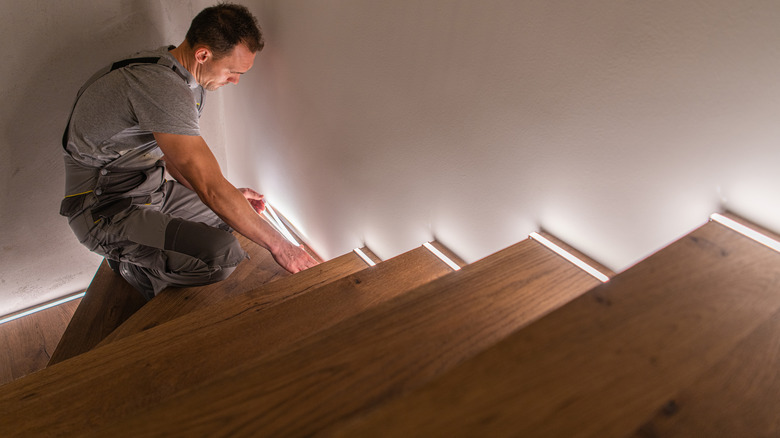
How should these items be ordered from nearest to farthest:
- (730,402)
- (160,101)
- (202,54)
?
(730,402), (160,101), (202,54)

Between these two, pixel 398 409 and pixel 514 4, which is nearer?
pixel 398 409

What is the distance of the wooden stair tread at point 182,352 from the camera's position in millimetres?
882

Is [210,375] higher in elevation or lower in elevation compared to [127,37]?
lower

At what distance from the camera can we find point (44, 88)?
1918 mm

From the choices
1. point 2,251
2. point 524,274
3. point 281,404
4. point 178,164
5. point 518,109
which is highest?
point 518,109

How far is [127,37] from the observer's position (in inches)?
79.0

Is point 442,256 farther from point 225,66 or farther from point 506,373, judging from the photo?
point 225,66

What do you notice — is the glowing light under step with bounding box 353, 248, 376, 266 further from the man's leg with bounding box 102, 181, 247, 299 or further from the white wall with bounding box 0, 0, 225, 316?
the white wall with bounding box 0, 0, 225, 316

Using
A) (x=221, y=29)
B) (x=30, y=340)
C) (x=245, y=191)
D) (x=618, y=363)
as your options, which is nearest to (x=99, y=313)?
(x=30, y=340)

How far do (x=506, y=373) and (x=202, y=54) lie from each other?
1727 mm

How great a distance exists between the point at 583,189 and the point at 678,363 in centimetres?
53

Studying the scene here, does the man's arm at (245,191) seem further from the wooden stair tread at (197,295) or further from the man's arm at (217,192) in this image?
the man's arm at (217,192)

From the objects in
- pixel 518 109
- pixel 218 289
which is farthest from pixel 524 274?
pixel 218 289

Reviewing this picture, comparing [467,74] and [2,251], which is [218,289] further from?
[467,74]
